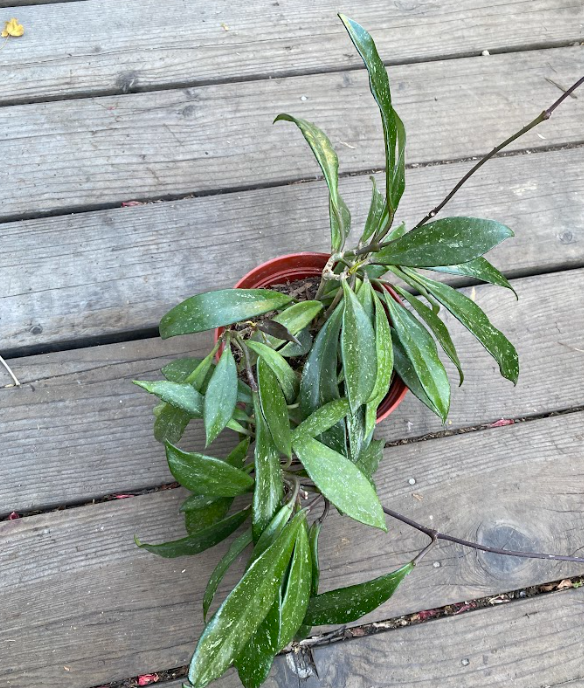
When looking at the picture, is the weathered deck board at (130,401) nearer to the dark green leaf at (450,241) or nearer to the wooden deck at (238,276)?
the wooden deck at (238,276)

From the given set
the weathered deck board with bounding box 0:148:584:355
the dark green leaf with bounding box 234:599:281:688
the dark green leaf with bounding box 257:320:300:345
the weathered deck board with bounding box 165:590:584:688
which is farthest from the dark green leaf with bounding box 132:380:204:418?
the weathered deck board with bounding box 165:590:584:688

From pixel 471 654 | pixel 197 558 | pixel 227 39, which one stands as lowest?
pixel 471 654

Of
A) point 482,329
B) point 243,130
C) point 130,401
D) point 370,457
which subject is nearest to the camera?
point 482,329

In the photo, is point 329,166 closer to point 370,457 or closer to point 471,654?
point 370,457

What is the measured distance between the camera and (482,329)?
0.78 meters

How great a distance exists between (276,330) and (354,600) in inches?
14.3

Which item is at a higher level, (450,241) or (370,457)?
(450,241)

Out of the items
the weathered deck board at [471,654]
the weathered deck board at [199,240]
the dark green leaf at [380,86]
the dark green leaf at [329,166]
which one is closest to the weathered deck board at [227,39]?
the weathered deck board at [199,240]

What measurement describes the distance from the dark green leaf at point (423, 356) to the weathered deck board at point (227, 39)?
2.25ft

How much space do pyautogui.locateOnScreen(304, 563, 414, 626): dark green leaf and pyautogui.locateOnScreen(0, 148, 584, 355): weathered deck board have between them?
0.55 metres

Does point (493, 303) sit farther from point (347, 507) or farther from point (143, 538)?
point (143, 538)

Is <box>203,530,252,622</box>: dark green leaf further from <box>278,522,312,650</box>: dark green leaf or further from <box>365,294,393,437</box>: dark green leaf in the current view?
<box>365,294,393,437</box>: dark green leaf

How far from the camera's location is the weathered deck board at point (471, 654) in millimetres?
942

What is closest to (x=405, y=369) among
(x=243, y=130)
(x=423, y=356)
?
(x=423, y=356)
